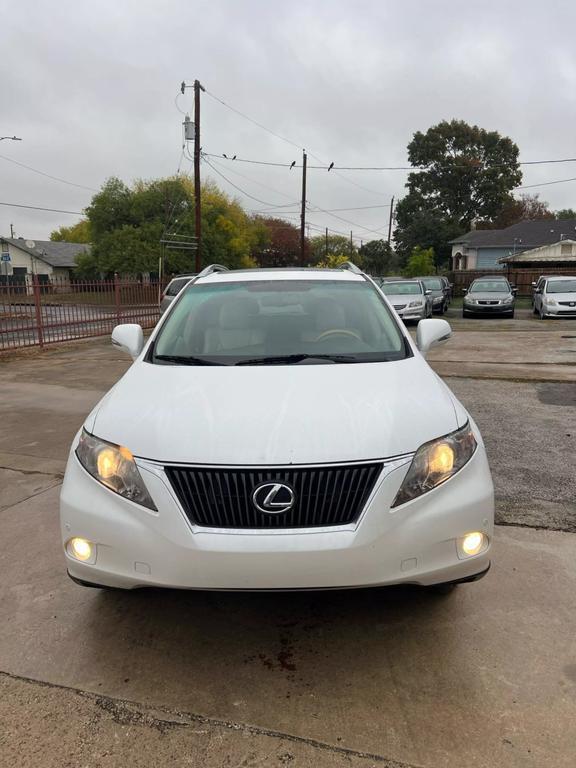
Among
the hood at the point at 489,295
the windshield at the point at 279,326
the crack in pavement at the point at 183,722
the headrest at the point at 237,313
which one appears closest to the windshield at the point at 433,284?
the hood at the point at 489,295

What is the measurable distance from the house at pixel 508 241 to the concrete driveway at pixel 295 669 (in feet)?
161

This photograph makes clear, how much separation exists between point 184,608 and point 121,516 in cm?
85

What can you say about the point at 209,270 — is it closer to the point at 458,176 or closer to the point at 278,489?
the point at 278,489

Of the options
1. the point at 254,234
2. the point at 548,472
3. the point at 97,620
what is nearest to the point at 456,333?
the point at 548,472

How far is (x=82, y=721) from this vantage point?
83.5 inches

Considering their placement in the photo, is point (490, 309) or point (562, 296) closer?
point (562, 296)

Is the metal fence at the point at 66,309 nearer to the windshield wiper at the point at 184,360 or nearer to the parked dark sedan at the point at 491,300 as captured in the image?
the windshield wiper at the point at 184,360

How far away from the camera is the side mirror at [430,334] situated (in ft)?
12.5

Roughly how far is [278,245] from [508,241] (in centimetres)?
3617

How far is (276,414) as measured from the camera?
2.38 m

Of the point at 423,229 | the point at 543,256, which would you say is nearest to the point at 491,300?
the point at 543,256

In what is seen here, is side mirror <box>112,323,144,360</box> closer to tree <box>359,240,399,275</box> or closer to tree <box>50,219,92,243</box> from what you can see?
tree <box>359,240,399,275</box>

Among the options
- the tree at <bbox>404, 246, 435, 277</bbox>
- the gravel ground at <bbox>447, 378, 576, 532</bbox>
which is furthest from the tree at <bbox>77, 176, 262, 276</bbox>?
the gravel ground at <bbox>447, 378, 576, 532</bbox>

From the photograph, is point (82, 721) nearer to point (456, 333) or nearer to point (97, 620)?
point (97, 620)
